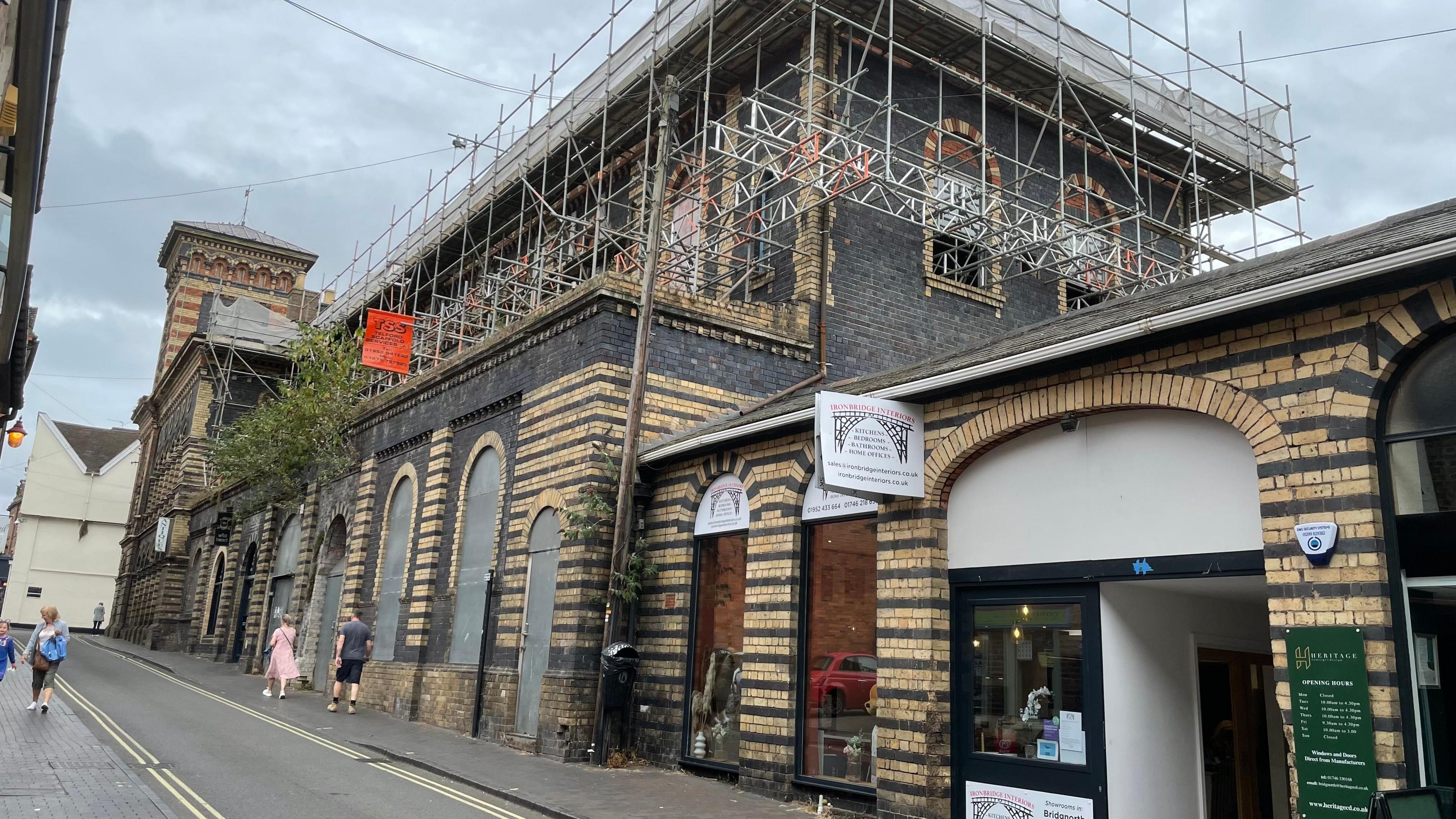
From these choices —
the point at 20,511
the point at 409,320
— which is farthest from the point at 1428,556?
the point at 20,511

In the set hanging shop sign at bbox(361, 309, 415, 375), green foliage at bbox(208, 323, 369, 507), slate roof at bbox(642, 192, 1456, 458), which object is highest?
hanging shop sign at bbox(361, 309, 415, 375)

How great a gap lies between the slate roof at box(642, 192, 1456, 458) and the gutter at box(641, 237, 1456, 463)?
40mm

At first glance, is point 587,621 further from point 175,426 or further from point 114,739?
point 175,426

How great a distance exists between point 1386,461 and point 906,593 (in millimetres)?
4151

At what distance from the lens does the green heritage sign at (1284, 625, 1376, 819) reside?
635 cm

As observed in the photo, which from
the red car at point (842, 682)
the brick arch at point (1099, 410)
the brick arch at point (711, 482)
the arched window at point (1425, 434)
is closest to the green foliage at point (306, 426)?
the brick arch at point (711, 482)

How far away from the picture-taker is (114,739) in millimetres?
13289

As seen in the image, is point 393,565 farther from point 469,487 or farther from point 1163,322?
point 1163,322

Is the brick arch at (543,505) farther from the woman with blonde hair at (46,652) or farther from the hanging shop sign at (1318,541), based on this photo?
the hanging shop sign at (1318,541)

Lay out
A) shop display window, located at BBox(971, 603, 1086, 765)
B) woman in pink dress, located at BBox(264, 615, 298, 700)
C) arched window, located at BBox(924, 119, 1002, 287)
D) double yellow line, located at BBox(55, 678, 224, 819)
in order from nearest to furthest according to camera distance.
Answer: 1. shop display window, located at BBox(971, 603, 1086, 765)
2. double yellow line, located at BBox(55, 678, 224, 819)
3. arched window, located at BBox(924, 119, 1002, 287)
4. woman in pink dress, located at BBox(264, 615, 298, 700)

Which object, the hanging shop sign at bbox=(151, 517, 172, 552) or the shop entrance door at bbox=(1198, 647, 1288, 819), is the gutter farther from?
the hanging shop sign at bbox=(151, 517, 172, 552)

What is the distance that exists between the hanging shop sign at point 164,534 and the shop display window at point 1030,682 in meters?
41.0

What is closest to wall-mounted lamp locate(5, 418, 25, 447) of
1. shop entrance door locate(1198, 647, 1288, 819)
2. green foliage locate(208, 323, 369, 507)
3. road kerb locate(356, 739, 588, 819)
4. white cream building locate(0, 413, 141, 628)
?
green foliage locate(208, 323, 369, 507)

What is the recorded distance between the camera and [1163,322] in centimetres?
759
